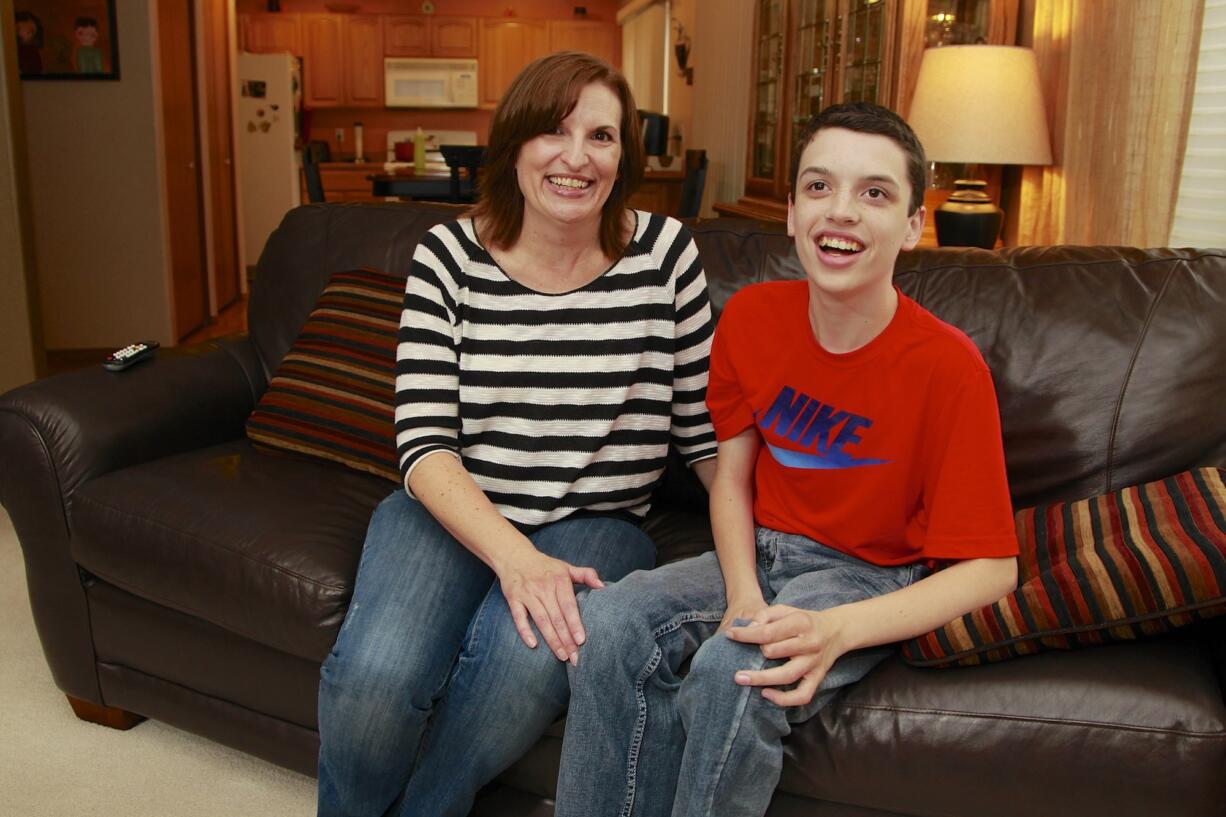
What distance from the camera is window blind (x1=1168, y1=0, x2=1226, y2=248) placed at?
7.18 feet

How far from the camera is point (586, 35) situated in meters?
9.55

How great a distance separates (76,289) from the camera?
4996 millimetres

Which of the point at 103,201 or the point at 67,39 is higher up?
the point at 67,39

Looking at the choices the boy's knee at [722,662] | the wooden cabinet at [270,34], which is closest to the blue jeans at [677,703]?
the boy's knee at [722,662]

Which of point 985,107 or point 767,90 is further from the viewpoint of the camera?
point 767,90

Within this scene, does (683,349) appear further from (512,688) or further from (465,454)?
(512,688)

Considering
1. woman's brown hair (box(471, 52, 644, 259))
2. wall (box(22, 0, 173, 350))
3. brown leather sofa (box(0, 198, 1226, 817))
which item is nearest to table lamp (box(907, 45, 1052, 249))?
brown leather sofa (box(0, 198, 1226, 817))

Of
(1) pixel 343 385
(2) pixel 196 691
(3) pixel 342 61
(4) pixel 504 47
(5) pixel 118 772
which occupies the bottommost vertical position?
(5) pixel 118 772

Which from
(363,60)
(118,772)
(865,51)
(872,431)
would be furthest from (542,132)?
(363,60)

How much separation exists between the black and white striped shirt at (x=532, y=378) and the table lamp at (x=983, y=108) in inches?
54.7

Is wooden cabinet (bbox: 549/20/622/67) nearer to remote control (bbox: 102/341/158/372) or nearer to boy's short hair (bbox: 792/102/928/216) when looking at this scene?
remote control (bbox: 102/341/158/372)

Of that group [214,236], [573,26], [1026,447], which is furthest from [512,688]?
[573,26]

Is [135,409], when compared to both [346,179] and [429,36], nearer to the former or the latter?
[346,179]

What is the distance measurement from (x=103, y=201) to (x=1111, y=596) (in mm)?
4849
